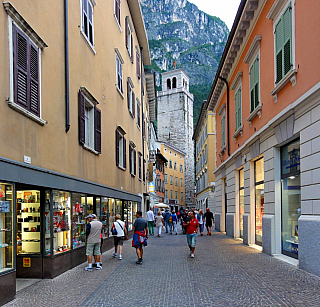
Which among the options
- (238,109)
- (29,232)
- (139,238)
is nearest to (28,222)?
(29,232)

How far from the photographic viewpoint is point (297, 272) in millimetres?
9281

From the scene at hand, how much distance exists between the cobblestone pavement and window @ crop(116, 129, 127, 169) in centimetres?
693

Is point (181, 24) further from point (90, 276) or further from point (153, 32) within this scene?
point (90, 276)

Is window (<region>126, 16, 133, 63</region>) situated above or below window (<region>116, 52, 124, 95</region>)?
above

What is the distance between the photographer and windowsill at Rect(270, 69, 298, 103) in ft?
33.7

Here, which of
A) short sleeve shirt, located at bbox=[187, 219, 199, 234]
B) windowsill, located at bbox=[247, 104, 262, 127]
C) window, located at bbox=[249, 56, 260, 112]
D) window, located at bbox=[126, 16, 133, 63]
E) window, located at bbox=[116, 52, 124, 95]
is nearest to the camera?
short sleeve shirt, located at bbox=[187, 219, 199, 234]

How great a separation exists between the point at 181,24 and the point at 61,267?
174 m

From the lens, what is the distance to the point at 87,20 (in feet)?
43.0

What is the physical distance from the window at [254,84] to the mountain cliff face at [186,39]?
107 m

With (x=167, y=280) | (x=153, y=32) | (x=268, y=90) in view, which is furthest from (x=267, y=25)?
(x=153, y=32)

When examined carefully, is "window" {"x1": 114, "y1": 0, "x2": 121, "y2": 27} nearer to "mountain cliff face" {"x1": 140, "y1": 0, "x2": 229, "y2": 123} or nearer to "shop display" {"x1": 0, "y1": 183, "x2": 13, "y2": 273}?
"shop display" {"x1": 0, "y1": 183, "x2": 13, "y2": 273}

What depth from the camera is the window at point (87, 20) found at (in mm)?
12676

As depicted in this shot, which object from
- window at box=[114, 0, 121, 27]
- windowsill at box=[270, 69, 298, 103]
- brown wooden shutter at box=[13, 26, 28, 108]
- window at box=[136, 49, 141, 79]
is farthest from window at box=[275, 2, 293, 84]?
window at box=[136, 49, 141, 79]

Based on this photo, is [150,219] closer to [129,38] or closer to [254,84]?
[254,84]
